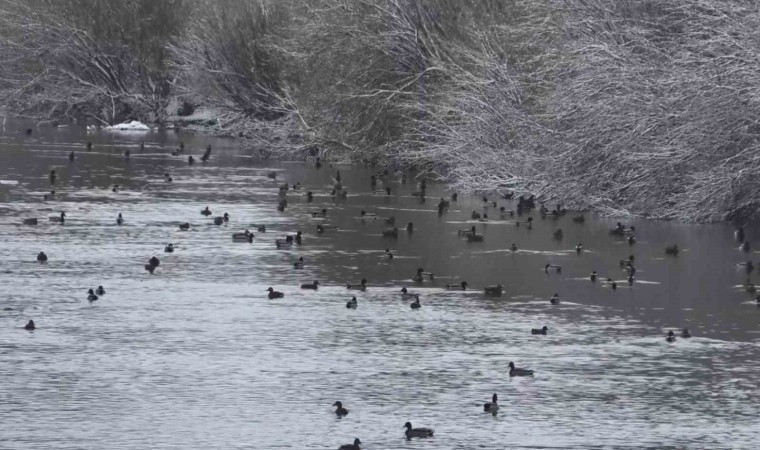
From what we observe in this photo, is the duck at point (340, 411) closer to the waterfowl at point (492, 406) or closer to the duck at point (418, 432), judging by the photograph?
the duck at point (418, 432)

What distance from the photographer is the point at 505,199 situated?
107 ft

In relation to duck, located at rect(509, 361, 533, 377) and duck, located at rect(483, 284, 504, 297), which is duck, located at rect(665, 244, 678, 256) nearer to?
duck, located at rect(483, 284, 504, 297)

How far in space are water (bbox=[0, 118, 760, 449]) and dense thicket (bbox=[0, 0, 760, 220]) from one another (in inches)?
58.4

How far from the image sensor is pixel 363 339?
1681cm

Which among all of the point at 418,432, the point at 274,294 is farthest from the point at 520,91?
the point at 418,432

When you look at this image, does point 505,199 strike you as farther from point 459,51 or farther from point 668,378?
point 668,378

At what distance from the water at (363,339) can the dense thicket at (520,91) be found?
148 cm

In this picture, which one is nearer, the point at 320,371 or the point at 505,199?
the point at 320,371

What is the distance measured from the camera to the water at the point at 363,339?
13039 mm

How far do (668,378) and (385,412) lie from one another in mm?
3197

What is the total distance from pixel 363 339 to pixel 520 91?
17094 mm

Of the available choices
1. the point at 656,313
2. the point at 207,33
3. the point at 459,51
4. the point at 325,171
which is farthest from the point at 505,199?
the point at 207,33

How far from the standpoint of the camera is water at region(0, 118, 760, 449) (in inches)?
513

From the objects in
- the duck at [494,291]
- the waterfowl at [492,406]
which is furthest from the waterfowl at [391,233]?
the waterfowl at [492,406]
